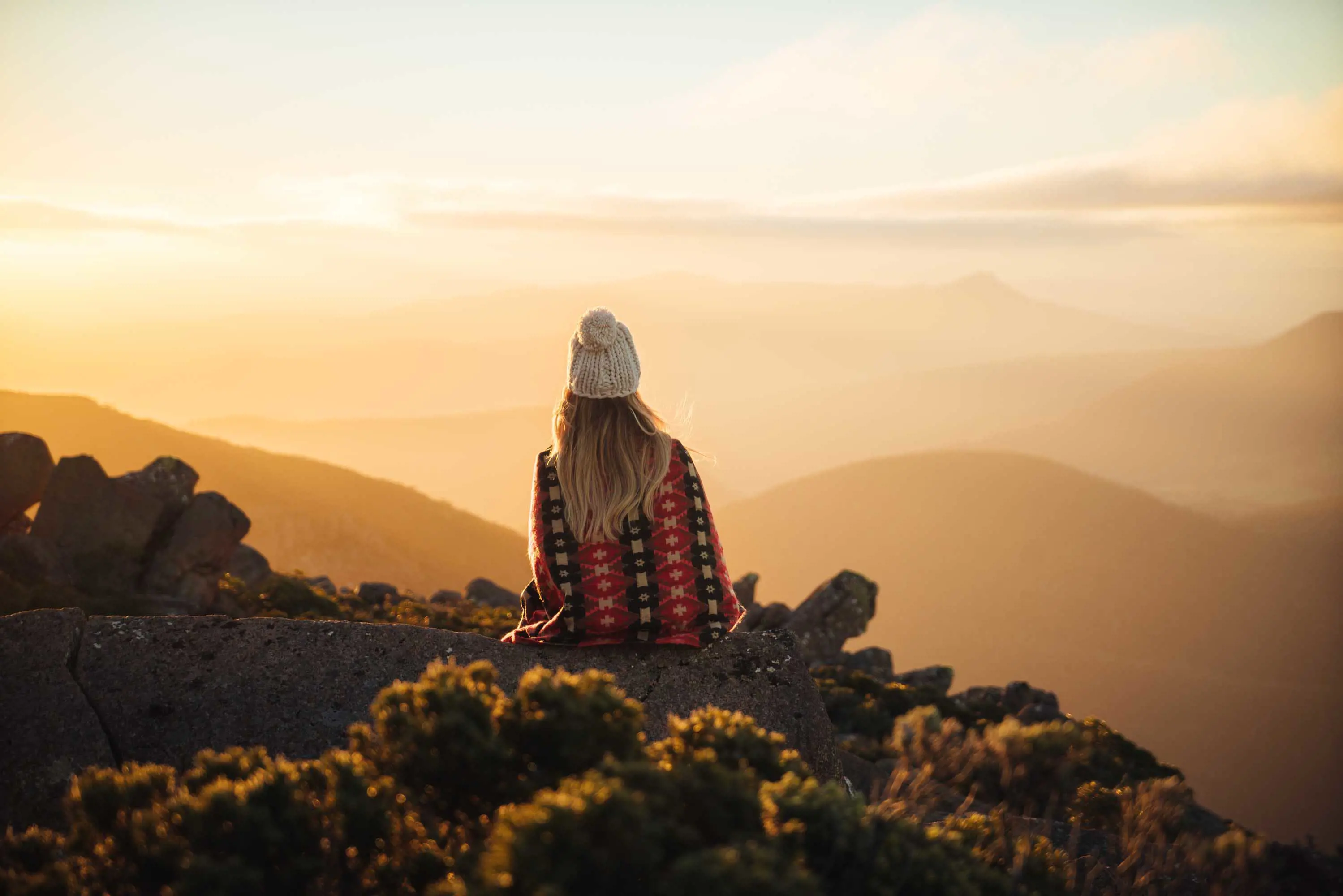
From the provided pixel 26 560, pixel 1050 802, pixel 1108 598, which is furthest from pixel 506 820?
pixel 1108 598

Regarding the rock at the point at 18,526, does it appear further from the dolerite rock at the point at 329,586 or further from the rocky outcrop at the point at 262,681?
the rocky outcrop at the point at 262,681

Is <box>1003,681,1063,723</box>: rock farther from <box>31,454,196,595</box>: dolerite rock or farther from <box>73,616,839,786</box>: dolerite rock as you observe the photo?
<box>31,454,196,595</box>: dolerite rock

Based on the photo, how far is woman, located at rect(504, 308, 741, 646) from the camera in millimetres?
4906

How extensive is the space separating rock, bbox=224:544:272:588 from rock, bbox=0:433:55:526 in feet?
11.6

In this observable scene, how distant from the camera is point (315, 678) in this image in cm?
533

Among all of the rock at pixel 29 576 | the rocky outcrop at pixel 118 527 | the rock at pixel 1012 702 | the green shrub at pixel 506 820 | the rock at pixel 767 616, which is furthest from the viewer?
the rock at pixel 767 616

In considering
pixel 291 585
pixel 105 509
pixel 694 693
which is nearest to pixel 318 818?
pixel 694 693

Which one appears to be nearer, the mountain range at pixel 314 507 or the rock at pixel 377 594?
the rock at pixel 377 594

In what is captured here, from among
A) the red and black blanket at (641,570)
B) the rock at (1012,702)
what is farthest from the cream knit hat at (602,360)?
the rock at (1012,702)

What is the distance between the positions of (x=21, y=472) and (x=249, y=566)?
14.5ft

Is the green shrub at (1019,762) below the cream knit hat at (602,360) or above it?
below

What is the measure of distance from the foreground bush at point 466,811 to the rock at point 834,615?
19554mm

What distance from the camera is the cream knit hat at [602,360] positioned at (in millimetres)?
4797

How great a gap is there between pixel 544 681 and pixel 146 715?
319 centimetres
